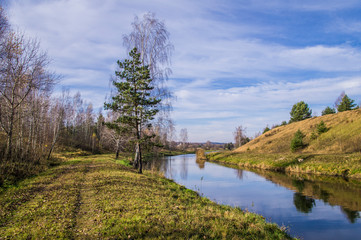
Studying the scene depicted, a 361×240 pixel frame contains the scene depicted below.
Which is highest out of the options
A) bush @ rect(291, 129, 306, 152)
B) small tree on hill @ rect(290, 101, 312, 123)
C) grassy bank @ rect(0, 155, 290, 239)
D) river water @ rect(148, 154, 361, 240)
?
small tree on hill @ rect(290, 101, 312, 123)

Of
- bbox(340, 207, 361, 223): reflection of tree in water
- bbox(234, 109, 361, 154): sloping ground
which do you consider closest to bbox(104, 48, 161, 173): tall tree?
bbox(340, 207, 361, 223): reflection of tree in water

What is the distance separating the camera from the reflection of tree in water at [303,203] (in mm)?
11602

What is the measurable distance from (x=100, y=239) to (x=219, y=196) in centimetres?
1096

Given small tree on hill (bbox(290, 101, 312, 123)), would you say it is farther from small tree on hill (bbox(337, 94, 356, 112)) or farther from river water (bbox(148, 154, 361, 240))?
river water (bbox(148, 154, 361, 240))

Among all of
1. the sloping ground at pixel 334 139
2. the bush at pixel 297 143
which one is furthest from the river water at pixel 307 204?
the bush at pixel 297 143

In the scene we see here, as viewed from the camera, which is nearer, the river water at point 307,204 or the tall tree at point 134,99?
the river water at point 307,204

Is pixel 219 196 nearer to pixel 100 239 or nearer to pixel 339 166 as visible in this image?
pixel 100 239

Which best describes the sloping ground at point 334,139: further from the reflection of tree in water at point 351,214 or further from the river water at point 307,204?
the reflection of tree in water at point 351,214

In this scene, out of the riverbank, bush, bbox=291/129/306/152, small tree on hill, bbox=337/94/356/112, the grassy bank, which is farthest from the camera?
small tree on hill, bbox=337/94/356/112

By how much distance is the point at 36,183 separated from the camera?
38.4 feet

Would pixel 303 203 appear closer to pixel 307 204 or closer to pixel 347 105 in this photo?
pixel 307 204

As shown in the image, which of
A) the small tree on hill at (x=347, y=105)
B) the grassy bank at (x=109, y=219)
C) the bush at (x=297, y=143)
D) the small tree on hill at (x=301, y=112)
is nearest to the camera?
the grassy bank at (x=109, y=219)

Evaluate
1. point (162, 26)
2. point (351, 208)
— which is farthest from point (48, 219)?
point (162, 26)

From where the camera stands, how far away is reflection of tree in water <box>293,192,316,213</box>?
38.1 feet
